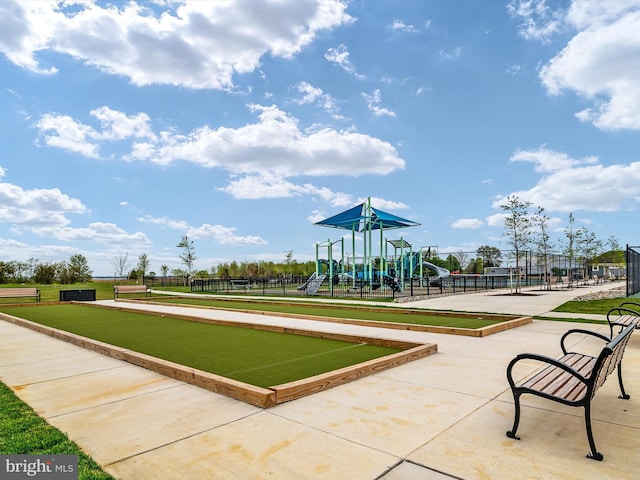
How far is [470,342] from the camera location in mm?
7910

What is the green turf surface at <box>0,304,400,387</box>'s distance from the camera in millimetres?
5680

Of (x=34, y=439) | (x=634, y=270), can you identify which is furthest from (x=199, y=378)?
(x=634, y=270)

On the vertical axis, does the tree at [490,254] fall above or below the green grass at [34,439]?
above

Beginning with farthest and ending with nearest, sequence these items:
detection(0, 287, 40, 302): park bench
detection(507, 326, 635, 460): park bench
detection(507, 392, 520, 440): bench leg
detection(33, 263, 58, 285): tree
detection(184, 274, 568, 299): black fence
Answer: detection(33, 263, 58, 285): tree, detection(184, 274, 568, 299): black fence, detection(0, 287, 40, 302): park bench, detection(507, 392, 520, 440): bench leg, detection(507, 326, 635, 460): park bench

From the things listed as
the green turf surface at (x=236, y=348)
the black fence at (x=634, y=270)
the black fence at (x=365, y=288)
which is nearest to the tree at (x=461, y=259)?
the black fence at (x=365, y=288)

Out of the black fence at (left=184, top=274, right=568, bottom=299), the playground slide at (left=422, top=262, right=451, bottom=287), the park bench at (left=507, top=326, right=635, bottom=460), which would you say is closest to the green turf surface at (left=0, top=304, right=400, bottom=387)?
the park bench at (left=507, top=326, right=635, bottom=460)

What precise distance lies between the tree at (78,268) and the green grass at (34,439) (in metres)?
49.6

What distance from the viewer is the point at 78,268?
47.7 metres

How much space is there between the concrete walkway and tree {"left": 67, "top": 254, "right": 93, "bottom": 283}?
4763 centimetres

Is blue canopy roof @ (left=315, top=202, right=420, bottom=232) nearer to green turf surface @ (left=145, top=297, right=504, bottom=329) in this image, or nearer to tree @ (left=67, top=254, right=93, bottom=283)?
green turf surface @ (left=145, top=297, right=504, bottom=329)

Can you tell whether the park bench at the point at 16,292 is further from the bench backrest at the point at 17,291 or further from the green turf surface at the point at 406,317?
the green turf surface at the point at 406,317

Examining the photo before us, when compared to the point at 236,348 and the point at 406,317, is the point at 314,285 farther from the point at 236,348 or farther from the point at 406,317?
the point at 236,348

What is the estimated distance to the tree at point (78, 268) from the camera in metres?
47.1

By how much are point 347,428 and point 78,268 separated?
52613mm
